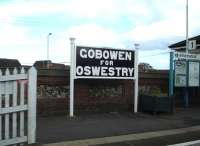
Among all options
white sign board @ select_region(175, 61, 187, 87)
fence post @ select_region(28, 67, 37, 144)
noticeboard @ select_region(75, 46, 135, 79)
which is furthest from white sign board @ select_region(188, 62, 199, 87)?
fence post @ select_region(28, 67, 37, 144)

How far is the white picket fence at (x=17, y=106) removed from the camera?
26.5 feet

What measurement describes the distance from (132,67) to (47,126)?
5.16m

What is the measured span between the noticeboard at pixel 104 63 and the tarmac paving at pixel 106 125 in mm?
1521

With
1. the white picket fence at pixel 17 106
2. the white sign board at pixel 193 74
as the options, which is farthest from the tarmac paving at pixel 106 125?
the white sign board at pixel 193 74

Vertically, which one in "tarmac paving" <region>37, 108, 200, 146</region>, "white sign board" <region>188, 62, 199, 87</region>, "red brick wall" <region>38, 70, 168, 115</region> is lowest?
"tarmac paving" <region>37, 108, 200, 146</region>

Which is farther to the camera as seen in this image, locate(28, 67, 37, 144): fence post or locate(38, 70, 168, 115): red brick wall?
locate(38, 70, 168, 115): red brick wall

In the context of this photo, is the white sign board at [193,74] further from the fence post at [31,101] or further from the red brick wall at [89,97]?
the fence post at [31,101]

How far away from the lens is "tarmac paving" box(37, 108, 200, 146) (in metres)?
10.4

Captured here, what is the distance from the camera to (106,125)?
40.8ft

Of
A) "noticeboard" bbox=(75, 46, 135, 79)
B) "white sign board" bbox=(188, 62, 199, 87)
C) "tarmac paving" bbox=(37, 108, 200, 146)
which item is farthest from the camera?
"white sign board" bbox=(188, 62, 199, 87)

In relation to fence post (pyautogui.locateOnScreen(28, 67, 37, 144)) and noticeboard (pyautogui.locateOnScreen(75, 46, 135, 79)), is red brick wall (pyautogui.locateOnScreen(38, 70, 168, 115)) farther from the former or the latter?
fence post (pyautogui.locateOnScreen(28, 67, 37, 144))

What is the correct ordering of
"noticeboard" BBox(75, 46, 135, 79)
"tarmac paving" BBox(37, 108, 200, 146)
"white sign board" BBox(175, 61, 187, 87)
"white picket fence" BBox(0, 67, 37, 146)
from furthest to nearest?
1. "white sign board" BBox(175, 61, 187, 87)
2. "noticeboard" BBox(75, 46, 135, 79)
3. "tarmac paving" BBox(37, 108, 200, 146)
4. "white picket fence" BBox(0, 67, 37, 146)

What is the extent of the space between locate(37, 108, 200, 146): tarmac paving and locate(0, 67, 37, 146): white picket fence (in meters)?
0.99

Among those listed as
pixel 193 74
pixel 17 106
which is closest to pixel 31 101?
pixel 17 106
